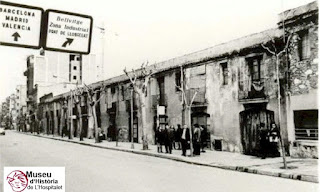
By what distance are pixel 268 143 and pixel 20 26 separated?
10037 mm

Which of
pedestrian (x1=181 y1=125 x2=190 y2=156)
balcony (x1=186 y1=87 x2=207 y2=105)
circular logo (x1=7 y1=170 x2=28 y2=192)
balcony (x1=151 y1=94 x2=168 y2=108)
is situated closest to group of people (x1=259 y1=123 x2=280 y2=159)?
pedestrian (x1=181 y1=125 x2=190 y2=156)

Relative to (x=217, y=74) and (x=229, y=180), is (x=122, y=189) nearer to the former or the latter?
(x=229, y=180)

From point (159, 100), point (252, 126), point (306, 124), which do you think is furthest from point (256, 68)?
point (159, 100)

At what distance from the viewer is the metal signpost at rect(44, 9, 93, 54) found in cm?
759

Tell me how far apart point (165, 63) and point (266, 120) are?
328 inches

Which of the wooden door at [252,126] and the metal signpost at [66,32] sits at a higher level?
the metal signpost at [66,32]

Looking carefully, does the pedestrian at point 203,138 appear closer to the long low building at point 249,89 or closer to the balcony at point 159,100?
the long low building at point 249,89

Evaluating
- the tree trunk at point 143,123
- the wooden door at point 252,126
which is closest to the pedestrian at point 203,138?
the wooden door at point 252,126

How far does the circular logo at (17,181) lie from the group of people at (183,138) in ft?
29.6

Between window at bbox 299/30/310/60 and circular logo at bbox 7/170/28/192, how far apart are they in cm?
963

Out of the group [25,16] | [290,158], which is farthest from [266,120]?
[25,16]

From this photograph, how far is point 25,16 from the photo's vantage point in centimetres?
748

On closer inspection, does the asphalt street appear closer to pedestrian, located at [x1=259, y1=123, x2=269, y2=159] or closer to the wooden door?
pedestrian, located at [x1=259, y1=123, x2=269, y2=159]

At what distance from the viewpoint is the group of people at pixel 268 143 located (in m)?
13.4
